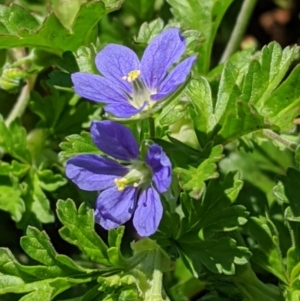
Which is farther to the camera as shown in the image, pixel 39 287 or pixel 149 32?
pixel 149 32

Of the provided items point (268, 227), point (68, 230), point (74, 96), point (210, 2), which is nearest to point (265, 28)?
point (210, 2)

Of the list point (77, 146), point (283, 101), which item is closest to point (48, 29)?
point (77, 146)

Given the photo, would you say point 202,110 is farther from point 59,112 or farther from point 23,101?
point 23,101

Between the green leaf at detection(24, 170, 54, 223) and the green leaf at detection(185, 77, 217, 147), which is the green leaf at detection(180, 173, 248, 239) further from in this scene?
the green leaf at detection(24, 170, 54, 223)

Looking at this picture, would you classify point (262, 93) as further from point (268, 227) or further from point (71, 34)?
point (71, 34)

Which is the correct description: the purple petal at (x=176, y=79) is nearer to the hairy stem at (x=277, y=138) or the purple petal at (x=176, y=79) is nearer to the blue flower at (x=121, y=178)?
the blue flower at (x=121, y=178)

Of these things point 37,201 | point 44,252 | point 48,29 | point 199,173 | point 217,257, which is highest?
point 48,29

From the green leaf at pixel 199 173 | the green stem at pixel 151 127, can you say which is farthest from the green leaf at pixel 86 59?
the green leaf at pixel 199 173
